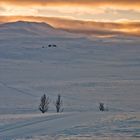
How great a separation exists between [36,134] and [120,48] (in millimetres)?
128358

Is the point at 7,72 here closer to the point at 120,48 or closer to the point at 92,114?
the point at 92,114

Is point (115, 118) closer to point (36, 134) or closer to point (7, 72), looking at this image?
point (36, 134)

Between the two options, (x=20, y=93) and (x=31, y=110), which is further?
(x=20, y=93)

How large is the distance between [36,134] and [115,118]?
2385mm

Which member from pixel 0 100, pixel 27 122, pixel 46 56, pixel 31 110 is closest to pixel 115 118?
pixel 27 122

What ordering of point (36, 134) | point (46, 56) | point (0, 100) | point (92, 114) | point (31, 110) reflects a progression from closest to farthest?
point (36, 134) → point (92, 114) → point (31, 110) → point (0, 100) → point (46, 56)

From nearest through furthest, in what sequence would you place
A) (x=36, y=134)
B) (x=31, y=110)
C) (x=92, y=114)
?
(x=36, y=134)
(x=92, y=114)
(x=31, y=110)

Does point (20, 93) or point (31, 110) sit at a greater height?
point (20, 93)

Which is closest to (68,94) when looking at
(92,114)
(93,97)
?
(93,97)

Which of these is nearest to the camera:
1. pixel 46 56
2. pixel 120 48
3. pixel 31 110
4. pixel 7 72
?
→ pixel 31 110

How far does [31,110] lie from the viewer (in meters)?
30.2

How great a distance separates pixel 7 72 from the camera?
222ft

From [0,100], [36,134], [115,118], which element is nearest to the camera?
[36,134]

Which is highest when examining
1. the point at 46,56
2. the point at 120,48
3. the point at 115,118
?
the point at 120,48
